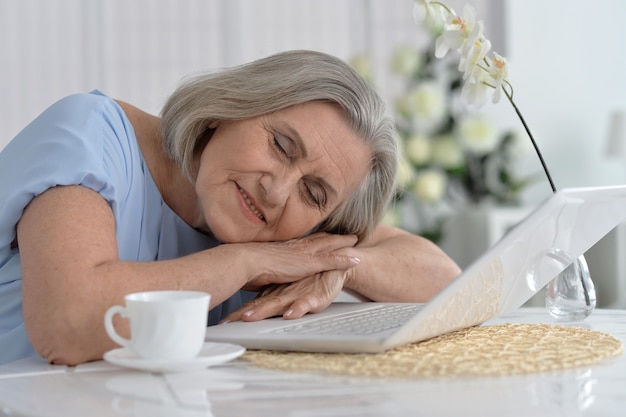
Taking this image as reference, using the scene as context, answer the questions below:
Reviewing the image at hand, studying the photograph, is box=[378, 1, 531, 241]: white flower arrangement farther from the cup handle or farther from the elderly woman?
the cup handle

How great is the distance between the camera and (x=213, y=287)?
1.29 meters

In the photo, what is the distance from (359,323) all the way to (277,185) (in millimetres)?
316

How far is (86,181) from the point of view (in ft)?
4.16

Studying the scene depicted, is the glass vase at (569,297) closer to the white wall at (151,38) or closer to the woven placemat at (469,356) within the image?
the woven placemat at (469,356)

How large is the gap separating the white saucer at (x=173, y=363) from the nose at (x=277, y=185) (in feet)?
1.54

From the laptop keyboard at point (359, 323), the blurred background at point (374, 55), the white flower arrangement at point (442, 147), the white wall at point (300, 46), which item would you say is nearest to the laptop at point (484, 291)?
the laptop keyboard at point (359, 323)

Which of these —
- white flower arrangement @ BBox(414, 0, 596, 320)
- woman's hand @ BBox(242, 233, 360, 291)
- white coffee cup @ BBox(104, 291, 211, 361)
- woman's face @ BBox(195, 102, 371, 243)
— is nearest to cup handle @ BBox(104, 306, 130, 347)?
white coffee cup @ BBox(104, 291, 211, 361)

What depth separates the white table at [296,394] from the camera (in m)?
0.83

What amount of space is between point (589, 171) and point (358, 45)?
160cm

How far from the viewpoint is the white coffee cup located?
3.12 feet

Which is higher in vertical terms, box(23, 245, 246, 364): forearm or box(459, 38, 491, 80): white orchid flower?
box(459, 38, 491, 80): white orchid flower

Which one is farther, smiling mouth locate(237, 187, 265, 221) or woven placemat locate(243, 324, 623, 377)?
smiling mouth locate(237, 187, 265, 221)

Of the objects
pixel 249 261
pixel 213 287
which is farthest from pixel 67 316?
pixel 249 261

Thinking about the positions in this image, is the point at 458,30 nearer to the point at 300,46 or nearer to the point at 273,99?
the point at 273,99
